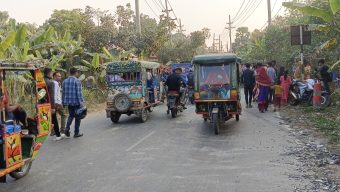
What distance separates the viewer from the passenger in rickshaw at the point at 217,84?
12.3 metres

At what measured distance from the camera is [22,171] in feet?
25.3

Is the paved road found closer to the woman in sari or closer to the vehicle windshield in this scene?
the vehicle windshield

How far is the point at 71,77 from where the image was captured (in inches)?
457

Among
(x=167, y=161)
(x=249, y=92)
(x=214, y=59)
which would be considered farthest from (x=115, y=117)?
(x=167, y=161)

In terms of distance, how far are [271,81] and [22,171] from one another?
1116 cm

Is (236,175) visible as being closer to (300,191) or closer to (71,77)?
(300,191)

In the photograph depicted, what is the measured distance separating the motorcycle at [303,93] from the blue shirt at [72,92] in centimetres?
908

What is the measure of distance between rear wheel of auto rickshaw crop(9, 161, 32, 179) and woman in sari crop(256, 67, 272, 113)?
10.2 m

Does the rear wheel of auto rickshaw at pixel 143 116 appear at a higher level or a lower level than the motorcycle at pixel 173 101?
lower

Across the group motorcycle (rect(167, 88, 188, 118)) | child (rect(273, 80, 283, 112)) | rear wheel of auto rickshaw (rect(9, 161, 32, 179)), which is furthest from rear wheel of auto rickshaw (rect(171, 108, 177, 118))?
rear wheel of auto rickshaw (rect(9, 161, 32, 179))


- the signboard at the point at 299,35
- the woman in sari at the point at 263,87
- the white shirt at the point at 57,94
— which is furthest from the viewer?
the signboard at the point at 299,35

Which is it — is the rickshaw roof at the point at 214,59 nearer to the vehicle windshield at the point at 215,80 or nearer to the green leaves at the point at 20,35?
the vehicle windshield at the point at 215,80

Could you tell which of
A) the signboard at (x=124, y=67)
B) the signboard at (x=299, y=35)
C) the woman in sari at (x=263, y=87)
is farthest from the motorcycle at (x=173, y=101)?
the signboard at (x=299, y=35)

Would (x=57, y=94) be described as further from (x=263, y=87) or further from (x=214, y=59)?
(x=263, y=87)
